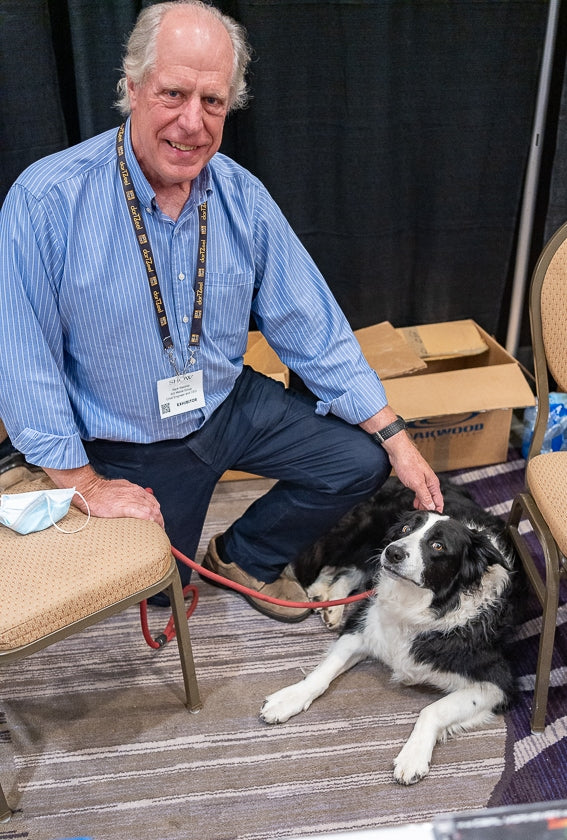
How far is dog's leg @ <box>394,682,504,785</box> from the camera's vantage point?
170 cm

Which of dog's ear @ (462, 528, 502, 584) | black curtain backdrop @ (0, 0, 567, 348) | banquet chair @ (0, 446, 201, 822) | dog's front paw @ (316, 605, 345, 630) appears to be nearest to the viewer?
banquet chair @ (0, 446, 201, 822)

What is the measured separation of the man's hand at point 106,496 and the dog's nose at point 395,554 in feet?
1.66

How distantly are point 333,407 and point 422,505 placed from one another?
0.33 meters

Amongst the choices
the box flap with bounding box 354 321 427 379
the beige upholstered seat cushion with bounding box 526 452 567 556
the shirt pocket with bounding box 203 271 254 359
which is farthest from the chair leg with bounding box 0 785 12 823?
the box flap with bounding box 354 321 427 379

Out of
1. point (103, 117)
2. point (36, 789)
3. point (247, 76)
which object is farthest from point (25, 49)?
point (36, 789)

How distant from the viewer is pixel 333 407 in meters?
1.98

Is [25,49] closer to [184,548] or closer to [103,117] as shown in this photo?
[103,117]

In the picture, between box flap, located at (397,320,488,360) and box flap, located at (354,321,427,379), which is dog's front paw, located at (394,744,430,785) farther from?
box flap, located at (397,320,488,360)

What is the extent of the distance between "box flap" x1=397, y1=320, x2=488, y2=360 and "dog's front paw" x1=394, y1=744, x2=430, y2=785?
1.49m

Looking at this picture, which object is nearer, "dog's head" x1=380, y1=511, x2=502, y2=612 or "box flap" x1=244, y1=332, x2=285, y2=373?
"dog's head" x1=380, y1=511, x2=502, y2=612

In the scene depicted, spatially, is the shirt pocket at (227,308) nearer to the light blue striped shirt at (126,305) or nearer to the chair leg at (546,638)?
the light blue striped shirt at (126,305)

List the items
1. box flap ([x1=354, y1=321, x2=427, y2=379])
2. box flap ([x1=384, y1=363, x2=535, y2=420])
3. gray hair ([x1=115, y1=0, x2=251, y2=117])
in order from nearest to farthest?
gray hair ([x1=115, y1=0, x2=251, y2=117]) → box flap ([x1=384, y1=363, x2=535, y2=420]) → box flap ([x1=354, y1=321, x2=427, y2=379])

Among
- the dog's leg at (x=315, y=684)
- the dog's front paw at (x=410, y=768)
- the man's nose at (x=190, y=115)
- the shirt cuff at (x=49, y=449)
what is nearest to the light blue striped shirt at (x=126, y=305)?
the shirt cuff at (x=49, y=449)

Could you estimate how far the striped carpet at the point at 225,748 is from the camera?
5.39 feet
